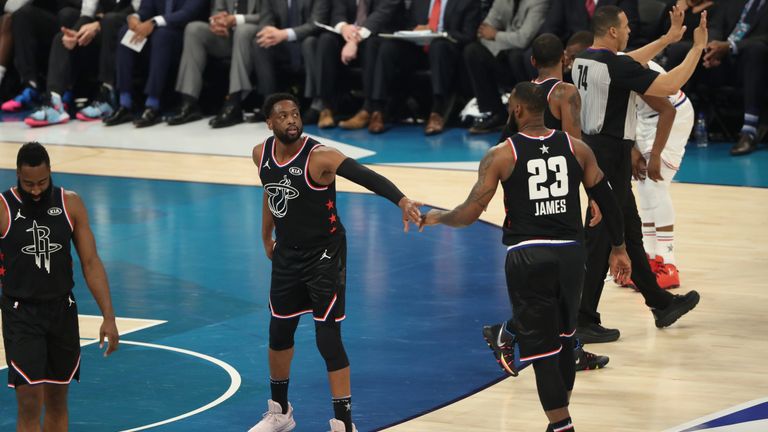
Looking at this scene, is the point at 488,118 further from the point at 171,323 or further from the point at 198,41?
the point at 171,323

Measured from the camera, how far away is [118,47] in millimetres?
14695

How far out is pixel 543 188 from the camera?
524 cm

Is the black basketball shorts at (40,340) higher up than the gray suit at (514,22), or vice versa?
the gray suit at (514,22)

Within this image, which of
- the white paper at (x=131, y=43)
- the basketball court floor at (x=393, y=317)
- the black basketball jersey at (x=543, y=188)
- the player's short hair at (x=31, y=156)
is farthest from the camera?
the white paper at (x=131, y=43)

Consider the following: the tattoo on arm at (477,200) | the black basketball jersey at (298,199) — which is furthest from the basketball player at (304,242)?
the tattoo on arm at (477,200)

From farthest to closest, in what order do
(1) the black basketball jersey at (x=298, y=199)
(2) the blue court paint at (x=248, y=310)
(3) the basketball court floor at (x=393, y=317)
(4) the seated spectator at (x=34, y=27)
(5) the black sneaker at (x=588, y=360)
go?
(4) the seated spectator at (x=34, y=27), (5) the black sneaker at (x=588, y=360), (2) the blue court paint at (x=248, y=310), (3) the basketball court floor at (x=393, y=317), (1) the black basketball jersey at (x=298, y=199)

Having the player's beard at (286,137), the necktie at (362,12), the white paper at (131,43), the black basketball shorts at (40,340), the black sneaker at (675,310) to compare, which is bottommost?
the black sneaker at (675,310)

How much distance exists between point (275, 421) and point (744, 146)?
7.76m

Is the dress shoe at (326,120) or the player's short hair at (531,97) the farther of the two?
the dress shoe at (326,120)

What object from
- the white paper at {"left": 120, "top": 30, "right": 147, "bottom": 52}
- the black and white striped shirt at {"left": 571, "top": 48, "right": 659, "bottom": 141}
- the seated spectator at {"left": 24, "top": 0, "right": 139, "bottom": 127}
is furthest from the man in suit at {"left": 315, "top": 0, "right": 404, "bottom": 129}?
the black and white striped shirt at {"left": 571, "top": 48, "right": 659, "bottom": 141}

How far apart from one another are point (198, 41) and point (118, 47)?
936 millimetres

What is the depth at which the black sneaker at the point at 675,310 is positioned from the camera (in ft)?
23.9

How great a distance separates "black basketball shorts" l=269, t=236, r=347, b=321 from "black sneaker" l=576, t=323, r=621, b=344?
1832mm

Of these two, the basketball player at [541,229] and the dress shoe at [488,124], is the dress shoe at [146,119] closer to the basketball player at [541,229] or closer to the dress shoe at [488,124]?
the dress shoe at [488,124]
